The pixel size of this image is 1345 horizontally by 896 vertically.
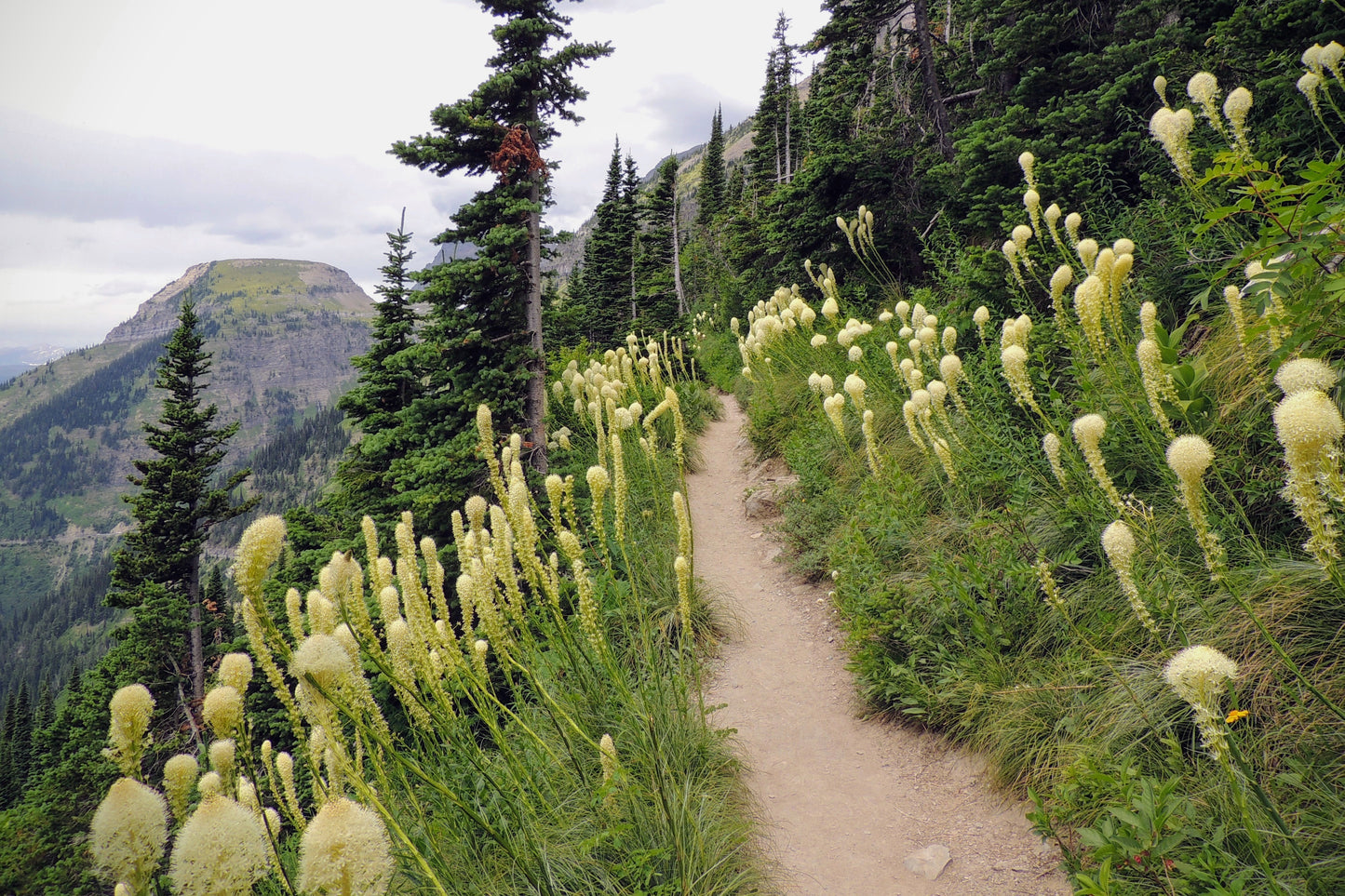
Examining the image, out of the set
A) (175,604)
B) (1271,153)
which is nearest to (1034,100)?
(1271,153)

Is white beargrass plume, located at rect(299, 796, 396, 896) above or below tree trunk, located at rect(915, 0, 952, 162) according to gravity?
below

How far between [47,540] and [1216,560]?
931 ft

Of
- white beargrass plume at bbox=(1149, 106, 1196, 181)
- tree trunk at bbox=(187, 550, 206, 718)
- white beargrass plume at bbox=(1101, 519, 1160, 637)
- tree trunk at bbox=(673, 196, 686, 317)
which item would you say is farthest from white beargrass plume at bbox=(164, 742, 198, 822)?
tree trunk at bbox=(673, 196, 686, 317)

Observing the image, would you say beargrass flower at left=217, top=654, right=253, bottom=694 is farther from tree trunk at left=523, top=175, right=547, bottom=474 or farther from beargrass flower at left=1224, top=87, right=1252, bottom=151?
tree trunk at left=523, top=175, right=547, bottom=474

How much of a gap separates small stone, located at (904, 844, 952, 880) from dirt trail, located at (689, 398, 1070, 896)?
2 centimetres

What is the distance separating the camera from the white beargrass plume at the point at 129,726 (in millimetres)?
1251

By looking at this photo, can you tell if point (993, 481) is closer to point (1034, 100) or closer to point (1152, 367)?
point (1152, 367)

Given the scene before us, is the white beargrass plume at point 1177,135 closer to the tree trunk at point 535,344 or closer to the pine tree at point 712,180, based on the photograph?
the tree trunk at point 535,344

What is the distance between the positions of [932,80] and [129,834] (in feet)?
39.0

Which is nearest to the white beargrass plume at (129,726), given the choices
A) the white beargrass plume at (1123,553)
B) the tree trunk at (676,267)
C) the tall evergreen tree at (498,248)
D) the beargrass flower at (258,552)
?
the beargrass flower at (258,552)

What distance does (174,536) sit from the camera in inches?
651

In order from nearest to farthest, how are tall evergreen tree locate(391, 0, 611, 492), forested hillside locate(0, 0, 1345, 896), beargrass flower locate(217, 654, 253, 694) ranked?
beargrass flower locate(217, 654, 253, 694) → forested hillside locate(0, 0, 1345, 896) → tall evergreen tree locate(391, 0, 611, 492)

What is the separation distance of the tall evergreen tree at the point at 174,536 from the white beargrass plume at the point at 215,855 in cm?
1770

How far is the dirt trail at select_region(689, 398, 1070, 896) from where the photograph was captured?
296 centimetres
